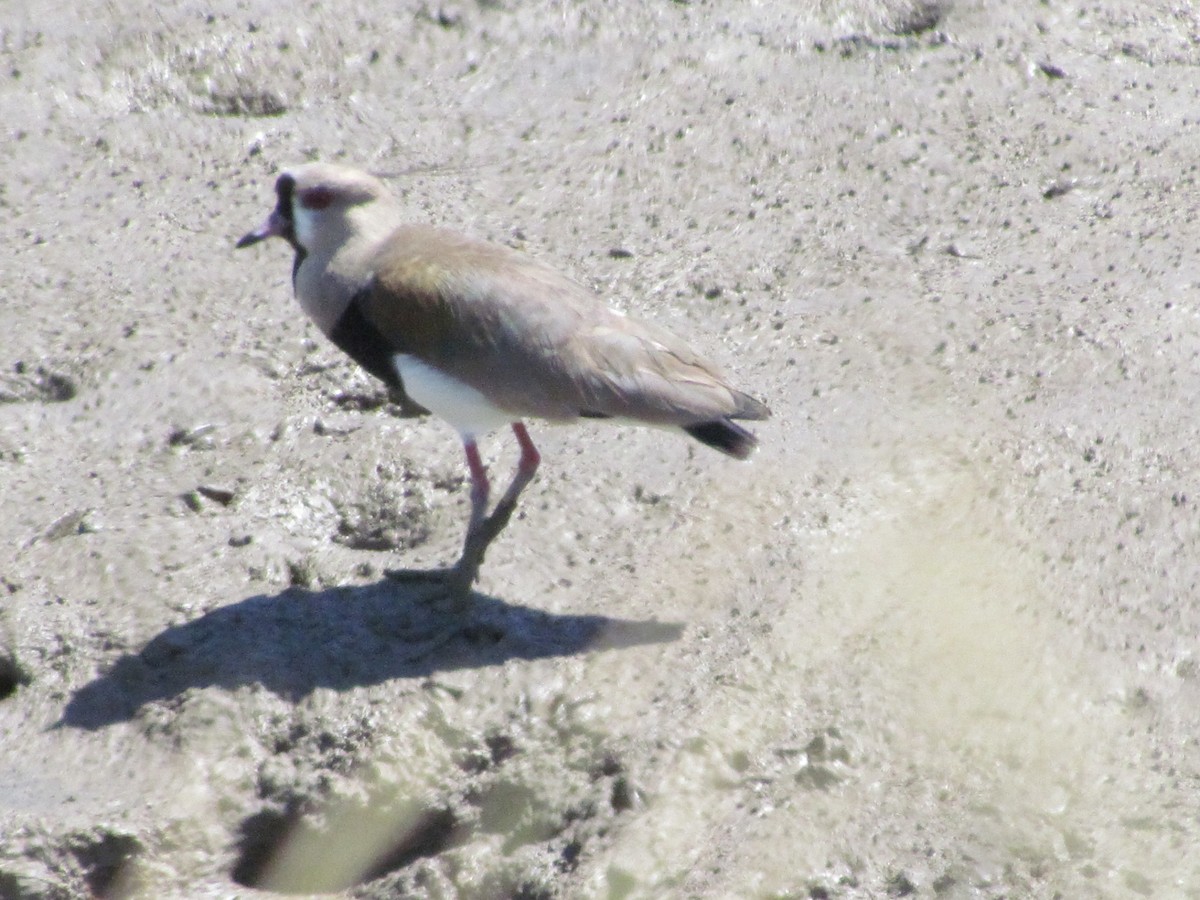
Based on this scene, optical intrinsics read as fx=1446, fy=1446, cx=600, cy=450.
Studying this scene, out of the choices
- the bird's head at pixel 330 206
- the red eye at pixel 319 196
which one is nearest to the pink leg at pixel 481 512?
the bird's head at pixel 330 206

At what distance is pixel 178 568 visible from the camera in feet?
14.7

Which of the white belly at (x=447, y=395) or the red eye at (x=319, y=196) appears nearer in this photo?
the white belly at (x=447, y=395)

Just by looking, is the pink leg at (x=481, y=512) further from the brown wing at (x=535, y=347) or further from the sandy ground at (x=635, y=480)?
the brown wing at (x=535, y=347)

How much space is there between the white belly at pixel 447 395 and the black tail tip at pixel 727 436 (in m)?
0.56

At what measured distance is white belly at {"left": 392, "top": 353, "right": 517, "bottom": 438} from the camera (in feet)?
13.9

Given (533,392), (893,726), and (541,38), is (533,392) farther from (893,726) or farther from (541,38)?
(541,38)

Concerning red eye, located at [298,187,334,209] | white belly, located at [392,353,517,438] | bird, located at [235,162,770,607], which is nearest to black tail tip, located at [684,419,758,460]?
bird, located at [235,162,770,607]

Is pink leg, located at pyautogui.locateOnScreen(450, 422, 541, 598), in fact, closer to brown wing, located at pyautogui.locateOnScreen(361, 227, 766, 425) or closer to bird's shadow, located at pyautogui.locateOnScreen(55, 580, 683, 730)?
bird's shadow, located at pyautogui.locateOnScreen(55, 580, 683, 730)

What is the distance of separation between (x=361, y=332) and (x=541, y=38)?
2969mm

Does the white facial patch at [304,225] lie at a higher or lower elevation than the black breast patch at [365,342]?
higher

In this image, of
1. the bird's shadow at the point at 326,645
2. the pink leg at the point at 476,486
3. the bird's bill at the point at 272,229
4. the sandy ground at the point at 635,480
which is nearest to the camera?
the sandy ground at the point at 635,480

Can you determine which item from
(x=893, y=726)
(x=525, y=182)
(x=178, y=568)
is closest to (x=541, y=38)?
(x=525, y=182)

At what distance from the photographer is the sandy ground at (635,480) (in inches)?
151

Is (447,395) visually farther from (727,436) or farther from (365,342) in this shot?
(727,436)
